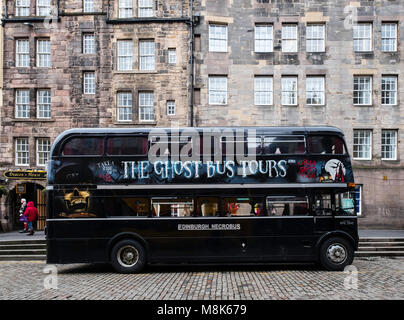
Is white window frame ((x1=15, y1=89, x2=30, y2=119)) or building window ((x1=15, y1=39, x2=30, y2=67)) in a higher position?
building window ((x1=15, y1=39, x2=30, y2=67))

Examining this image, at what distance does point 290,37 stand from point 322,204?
14220 millimetres

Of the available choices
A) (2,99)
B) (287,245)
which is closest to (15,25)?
(2,99)

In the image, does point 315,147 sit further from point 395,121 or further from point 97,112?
point 97,112

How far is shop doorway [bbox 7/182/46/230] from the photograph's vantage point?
71.7 feet

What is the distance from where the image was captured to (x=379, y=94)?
2238 cm

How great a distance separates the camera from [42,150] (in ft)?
74.4

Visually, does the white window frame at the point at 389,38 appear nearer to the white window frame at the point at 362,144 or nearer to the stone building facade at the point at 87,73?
the white window frame at the point at 362,144

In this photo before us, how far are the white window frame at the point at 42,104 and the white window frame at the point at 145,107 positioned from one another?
5.80m

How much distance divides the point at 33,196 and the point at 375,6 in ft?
80.2

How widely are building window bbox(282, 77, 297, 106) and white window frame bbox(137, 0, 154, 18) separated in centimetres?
926

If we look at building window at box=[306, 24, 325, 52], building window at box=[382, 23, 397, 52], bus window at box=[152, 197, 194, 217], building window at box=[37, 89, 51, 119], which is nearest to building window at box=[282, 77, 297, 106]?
building window at box=[306, 24, 325, 52]

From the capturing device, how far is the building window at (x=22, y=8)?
22984 mm

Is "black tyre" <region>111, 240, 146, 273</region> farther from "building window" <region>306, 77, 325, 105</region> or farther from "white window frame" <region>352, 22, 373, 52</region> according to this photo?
"white window frame" <region>352, 22, 373, 52</region>

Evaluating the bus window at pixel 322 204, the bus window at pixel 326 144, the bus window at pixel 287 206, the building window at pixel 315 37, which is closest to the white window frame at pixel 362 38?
the building window at pixel 315 37
